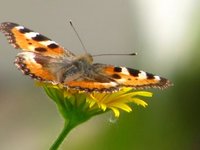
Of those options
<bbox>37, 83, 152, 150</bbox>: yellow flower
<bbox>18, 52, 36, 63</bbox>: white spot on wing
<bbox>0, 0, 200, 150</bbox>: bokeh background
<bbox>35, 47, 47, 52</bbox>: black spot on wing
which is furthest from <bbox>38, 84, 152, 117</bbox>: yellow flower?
<bbox>0, 0, 200, 150</bbox>: bokeh background

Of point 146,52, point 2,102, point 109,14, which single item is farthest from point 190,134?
point 109,14

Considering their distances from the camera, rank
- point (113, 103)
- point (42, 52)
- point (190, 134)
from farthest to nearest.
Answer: point (190, 134) → point (42, 52) → point (113, 103)

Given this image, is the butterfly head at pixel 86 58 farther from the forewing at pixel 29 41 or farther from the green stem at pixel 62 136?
the green stem at pixel 62 136

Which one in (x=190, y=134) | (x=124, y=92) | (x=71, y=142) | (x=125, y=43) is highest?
(x=124, y=92)

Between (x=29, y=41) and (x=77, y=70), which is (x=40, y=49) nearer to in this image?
(x=29, y=41)

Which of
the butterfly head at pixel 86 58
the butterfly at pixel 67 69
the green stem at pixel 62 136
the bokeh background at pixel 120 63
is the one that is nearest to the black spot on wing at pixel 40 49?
the butterfly at pixel 67 69

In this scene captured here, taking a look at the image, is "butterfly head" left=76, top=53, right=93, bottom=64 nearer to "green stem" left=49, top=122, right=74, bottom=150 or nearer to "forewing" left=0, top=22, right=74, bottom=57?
"forewing" left=0, top=22, right=74, bottom=57

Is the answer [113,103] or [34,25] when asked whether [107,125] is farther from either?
[34,25]

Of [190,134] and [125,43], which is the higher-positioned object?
[190,134]
